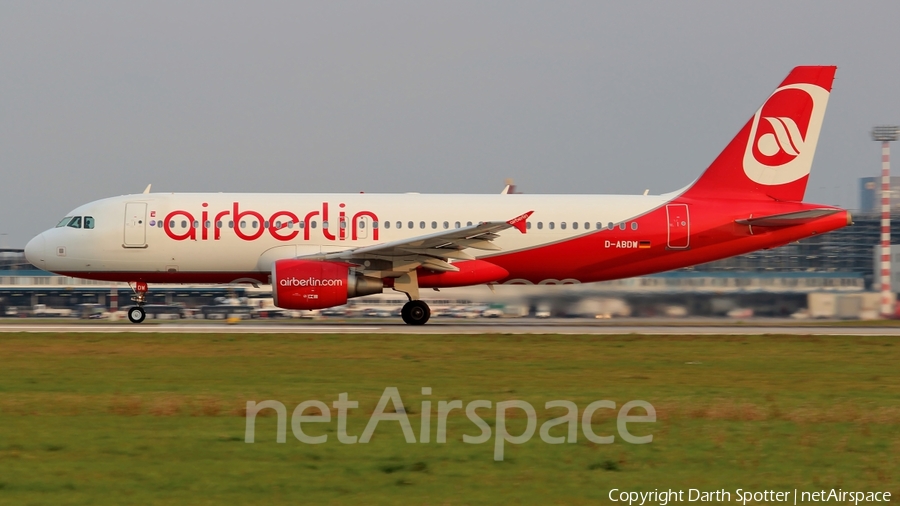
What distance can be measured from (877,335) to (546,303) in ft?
32.7

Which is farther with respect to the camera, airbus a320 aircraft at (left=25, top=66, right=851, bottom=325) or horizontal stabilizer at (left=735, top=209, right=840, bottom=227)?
horizontal stabilizer at (left=735, top=209, right=840, bottom=227)

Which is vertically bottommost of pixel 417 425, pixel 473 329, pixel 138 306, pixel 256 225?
pixel 417 425

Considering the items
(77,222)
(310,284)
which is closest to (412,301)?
(310,284)

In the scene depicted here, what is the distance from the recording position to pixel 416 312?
2702 cm

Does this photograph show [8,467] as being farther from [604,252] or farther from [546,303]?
[546,303]

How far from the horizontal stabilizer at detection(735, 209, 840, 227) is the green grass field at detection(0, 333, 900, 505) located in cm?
759

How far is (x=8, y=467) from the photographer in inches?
341

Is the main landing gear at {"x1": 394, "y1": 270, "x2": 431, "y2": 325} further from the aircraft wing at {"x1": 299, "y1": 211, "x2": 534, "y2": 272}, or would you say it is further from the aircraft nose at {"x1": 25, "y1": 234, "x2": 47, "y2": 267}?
the aircraft nose at {"x1": 25, "y1": 234, "x2": 47, "y2": 267}

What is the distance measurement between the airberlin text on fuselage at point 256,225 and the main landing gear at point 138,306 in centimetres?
191

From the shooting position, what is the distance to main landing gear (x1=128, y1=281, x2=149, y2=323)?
27047 mm

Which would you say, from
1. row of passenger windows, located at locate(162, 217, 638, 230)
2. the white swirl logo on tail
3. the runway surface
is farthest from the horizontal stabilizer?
row of passenger windows, located at locate(162, 217, 638, 230)

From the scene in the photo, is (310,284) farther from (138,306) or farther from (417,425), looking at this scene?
(417,425)

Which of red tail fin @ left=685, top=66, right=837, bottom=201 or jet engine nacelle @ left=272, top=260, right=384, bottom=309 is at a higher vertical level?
red tail fin @ left=685, top=66, right=837, bottom=201

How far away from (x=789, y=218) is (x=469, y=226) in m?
8.83
